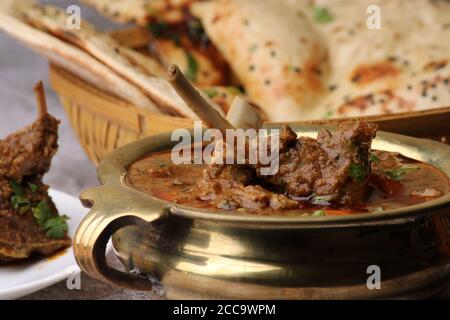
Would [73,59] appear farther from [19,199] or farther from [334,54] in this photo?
[334,54]

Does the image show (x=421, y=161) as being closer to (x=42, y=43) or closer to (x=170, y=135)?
(x=170, y=135)

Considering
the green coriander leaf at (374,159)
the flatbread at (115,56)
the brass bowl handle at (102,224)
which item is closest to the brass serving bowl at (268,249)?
the brass bowl handle at (102,224)

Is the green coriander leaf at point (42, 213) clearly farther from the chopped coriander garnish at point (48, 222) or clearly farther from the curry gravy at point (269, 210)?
the curry gravy at point (269, 210)

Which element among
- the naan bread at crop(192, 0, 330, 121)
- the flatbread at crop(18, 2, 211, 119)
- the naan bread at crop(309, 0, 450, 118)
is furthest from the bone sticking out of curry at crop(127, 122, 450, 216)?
the naan bread at crop(192, 0, 330, 121)

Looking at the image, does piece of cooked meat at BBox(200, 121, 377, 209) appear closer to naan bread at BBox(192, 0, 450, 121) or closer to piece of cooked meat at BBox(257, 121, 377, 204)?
piece of cooked meat at BBox(257, 121, 377, 204)

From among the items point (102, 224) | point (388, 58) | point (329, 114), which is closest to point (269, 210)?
point (102, 224)


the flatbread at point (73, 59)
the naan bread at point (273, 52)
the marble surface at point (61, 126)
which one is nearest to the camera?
the marble surface at point (61, 126)

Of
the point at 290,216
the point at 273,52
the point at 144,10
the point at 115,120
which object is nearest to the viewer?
the point at 290,216
